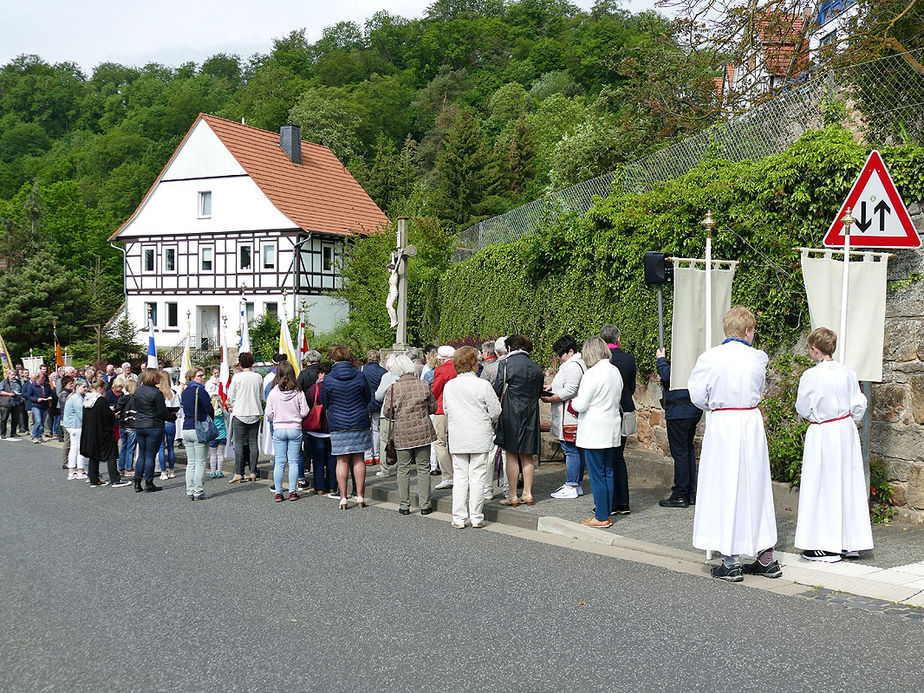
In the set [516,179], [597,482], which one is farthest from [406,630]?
[516,179]

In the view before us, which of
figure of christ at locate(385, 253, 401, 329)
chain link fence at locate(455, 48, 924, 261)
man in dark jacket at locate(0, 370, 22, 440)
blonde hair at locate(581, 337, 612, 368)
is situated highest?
chain link fence at locate(455, 48, 924, 261)

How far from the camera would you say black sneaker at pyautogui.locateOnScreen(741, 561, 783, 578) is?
671 cm

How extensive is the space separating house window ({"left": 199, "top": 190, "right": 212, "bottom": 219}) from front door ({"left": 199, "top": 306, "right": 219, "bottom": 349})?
4659mm

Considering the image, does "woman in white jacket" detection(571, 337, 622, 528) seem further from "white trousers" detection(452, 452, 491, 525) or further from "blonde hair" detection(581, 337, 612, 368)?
"white trousers" detection(452, 452, 491, 525)

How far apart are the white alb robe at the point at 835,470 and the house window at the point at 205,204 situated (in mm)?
40500

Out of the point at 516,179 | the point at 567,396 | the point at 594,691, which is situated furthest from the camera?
the point at 516,179

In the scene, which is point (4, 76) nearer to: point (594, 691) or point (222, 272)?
point (222, 272)

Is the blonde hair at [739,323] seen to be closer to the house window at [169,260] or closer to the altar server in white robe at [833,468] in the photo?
the altar server in white robe at [833,468]

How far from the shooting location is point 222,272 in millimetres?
43625

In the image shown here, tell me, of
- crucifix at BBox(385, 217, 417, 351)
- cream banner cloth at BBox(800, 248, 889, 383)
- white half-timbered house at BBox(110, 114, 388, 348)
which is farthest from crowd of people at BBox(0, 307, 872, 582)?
white half-timbered house at BBox(110, 114, 388, 348)

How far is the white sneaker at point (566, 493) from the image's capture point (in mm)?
10414

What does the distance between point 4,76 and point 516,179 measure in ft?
247

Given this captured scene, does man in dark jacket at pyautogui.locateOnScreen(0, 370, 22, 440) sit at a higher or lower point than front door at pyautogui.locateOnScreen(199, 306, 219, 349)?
lower

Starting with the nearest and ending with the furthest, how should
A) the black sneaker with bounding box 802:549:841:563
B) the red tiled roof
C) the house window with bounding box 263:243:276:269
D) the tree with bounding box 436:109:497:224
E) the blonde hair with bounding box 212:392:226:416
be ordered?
the black sneaker with bounding box 802:549:841:563, the blonde hair with bounding box 212:392:226:416, the house window with bounding box 263:243:276:269, the red tiled roof, the tree with bounding box 436:109:497:224
